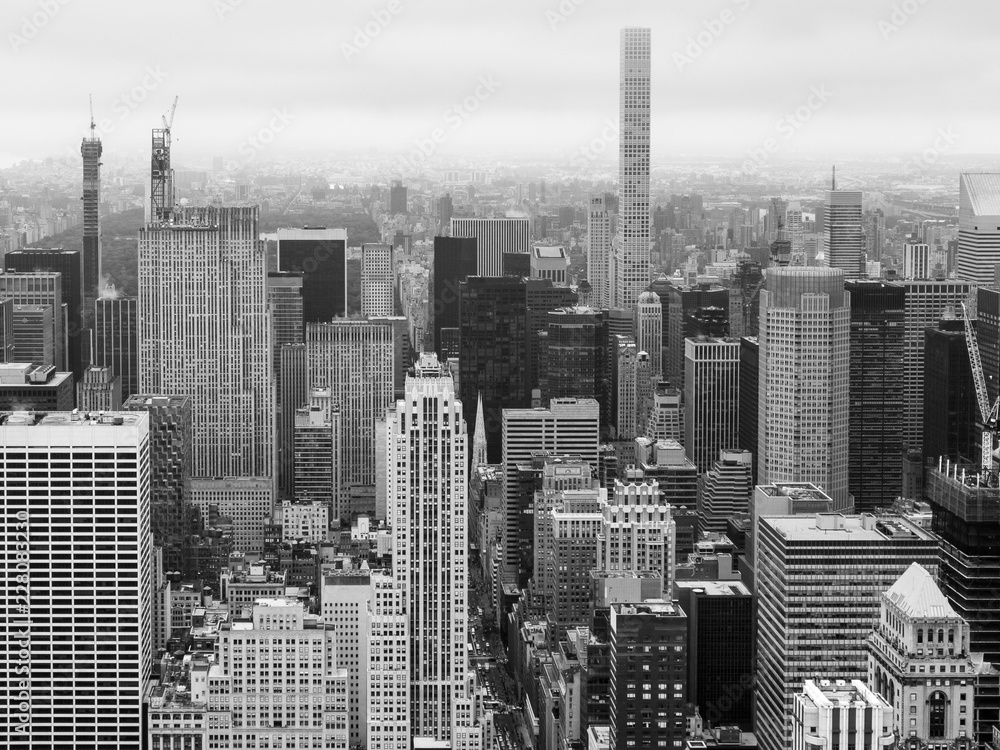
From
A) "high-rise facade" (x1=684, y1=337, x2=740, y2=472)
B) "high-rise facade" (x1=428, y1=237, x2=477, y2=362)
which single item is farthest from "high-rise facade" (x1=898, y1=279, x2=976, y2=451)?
"high-rise facade" (x1=428, y1=237, x2=477, y2=362)

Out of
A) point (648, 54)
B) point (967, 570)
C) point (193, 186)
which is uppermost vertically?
point (648, 54)

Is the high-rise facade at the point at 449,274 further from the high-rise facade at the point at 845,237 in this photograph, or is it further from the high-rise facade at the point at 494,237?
the high-rise facade at the point at 845,237

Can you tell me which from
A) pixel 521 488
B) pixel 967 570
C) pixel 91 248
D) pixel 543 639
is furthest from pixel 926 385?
pixel 91 248

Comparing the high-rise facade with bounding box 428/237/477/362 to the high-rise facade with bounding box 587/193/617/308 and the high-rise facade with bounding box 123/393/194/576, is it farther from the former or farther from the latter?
the high-rise facade with bounding box 123/393/194/576

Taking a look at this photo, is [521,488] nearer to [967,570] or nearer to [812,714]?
[967,570]

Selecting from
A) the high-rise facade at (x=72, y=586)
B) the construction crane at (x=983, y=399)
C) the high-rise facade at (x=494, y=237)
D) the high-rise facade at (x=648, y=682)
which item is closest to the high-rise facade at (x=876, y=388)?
the construction crane at (x=983, y=399)

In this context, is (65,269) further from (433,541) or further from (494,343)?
(433,541)
